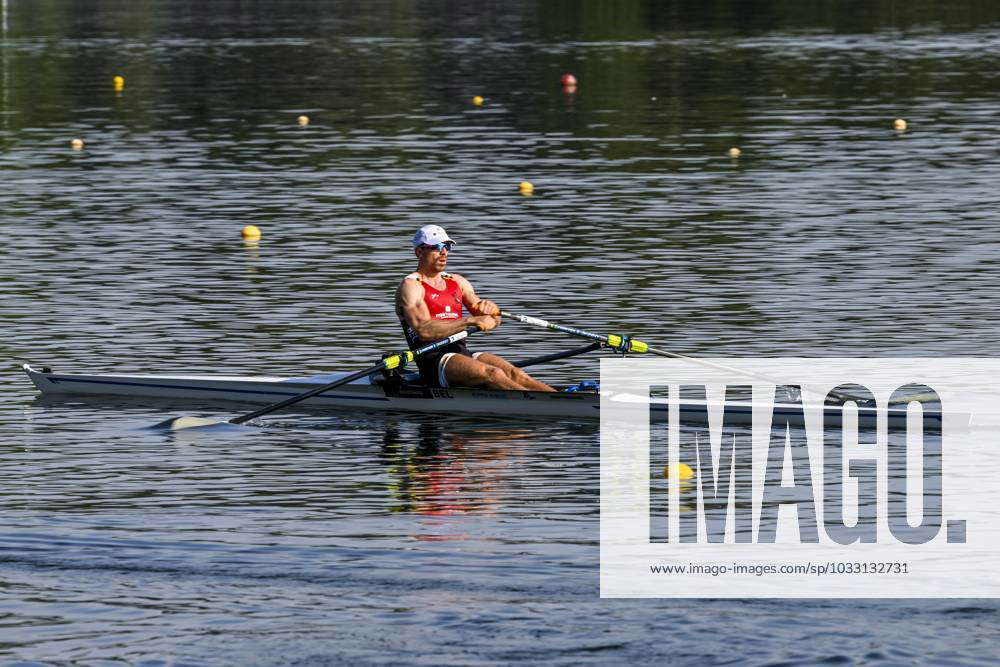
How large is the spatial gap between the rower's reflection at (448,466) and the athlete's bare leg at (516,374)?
74 cm

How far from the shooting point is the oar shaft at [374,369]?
57.4 feet

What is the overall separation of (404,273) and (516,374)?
8218 mm

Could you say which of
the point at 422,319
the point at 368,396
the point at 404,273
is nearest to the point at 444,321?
the point at 422,319

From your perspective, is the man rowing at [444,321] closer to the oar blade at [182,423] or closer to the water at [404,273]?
the water at [404,273]

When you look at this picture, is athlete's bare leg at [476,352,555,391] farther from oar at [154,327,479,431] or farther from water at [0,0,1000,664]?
water at [0,0,1000,664]

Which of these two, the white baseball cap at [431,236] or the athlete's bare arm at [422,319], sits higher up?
the white baseball cap at [431,236]

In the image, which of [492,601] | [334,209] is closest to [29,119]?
[334,209]

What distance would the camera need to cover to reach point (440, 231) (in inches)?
700

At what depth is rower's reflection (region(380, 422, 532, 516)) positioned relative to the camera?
1441 centimetres

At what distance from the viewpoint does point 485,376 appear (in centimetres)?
1761

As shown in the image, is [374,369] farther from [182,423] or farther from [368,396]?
[182,423]

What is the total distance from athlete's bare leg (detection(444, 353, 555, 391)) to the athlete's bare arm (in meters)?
0.25

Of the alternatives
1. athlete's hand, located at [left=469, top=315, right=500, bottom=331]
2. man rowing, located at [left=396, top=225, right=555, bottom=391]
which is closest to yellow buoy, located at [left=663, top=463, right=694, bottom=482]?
man rowing, located at [left=396, top=225, right=555, bottom=391]

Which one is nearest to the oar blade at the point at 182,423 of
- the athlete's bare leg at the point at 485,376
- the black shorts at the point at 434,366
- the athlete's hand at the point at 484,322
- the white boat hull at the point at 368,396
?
the white boat hull at the point at 368,396
